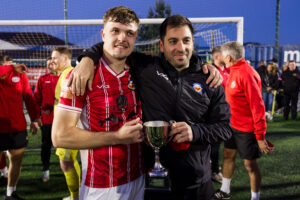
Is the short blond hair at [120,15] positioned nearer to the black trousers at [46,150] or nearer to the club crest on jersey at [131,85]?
the club crest on jersey at [131,85]

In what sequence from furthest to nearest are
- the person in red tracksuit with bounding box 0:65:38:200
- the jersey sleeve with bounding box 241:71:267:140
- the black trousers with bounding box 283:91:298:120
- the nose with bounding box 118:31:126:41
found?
the black trousers with bounding box 283:91:298:120 → the person in red tracksuit with bounding box 0:65:38:200 → the jersey sleeve with bounding box 241:71:267:140 → the nose with bounding box 118:31:126:41

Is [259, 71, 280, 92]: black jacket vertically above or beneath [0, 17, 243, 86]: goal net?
beneath

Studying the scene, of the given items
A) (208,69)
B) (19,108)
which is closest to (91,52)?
(208,69)

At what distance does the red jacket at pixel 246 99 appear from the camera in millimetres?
2896

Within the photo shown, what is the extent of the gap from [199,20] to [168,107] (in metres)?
2.99

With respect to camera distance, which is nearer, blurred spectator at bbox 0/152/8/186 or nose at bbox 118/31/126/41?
nose at bbox 118/31/126/41

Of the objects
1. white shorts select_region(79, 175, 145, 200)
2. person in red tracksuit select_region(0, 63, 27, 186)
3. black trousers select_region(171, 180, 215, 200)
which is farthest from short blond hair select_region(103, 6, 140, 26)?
person in red tracksuit select_region(0, 63, 27, 186)

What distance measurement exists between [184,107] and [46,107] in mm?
3263

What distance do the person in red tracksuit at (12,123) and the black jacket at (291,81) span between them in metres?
9.57

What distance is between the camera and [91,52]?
1734mm

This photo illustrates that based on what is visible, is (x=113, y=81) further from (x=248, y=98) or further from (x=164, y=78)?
(x=248, y=98)

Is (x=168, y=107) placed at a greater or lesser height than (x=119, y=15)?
lesser

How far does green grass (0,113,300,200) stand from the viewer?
3635 millimetres

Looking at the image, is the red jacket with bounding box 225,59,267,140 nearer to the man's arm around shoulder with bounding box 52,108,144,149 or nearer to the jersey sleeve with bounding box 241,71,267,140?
the jersey sleeve with bounding box 241,71,267,140
